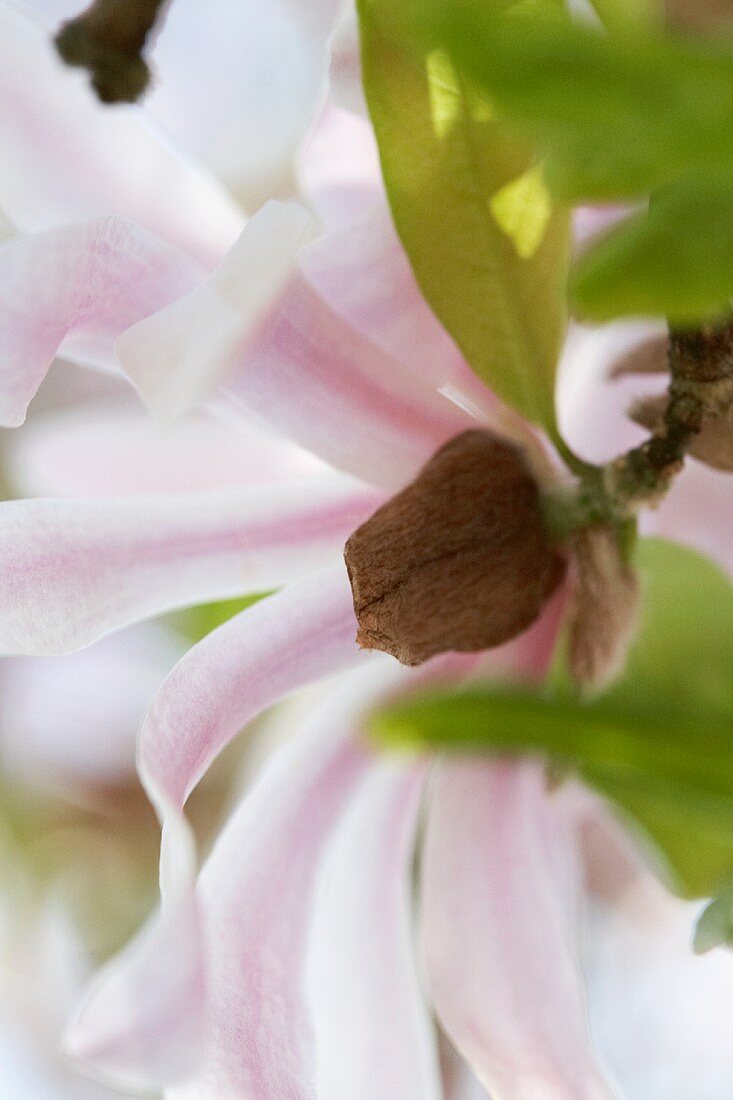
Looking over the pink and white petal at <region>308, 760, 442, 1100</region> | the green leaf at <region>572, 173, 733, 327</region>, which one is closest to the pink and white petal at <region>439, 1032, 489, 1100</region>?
the pink and white petal at <region>308, 760, 442, 1100</region>

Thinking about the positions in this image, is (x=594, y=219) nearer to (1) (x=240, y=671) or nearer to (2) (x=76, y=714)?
(1) (x=240, y=671)

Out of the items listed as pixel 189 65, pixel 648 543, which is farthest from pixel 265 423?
pixel 189 65

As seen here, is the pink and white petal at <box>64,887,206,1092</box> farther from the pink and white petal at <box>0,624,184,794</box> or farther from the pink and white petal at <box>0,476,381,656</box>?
the pink and white petal at <box>0,624,184,794</box>

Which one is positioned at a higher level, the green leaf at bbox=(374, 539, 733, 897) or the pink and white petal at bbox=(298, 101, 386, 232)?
the green leaf at bbox=(374, 539, 733, 897)

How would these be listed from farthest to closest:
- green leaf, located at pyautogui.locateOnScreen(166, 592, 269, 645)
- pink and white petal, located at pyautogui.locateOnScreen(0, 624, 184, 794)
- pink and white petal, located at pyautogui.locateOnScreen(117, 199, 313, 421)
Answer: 1. pink and white petal, located at pyautogui.locateOnScreen(0, 624, 184, 794)
2. green leaf, located at pyautogui.locateOnScreen(166, 592, 269, 645)
3. pink and white petal, located at pyautogui.locateOnScreen(117, 199, 313, 421)

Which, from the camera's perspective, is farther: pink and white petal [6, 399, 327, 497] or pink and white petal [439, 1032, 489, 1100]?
pink and white petal [439, 1032, 489, 1100]

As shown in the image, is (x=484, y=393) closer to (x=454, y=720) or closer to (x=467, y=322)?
(x=467, y=322)
